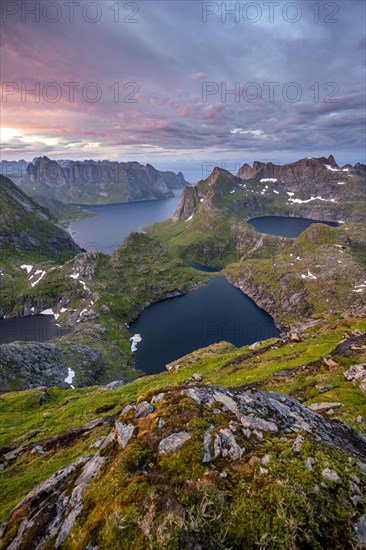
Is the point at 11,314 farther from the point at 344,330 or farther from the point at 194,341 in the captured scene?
the point at 344,330

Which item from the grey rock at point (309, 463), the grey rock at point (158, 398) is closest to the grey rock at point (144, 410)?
the grey rock at point (158, 398)

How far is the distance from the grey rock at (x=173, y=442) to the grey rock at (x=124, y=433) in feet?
7.42

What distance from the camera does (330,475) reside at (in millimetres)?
11844

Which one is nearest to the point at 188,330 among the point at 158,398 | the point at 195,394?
the point at 158,398

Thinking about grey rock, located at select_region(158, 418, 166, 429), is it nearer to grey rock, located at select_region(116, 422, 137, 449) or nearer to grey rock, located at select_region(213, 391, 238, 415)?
grey rock, located at select_region(116, 422, 137, 449)

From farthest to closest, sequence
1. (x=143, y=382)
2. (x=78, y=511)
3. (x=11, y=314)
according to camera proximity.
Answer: (x=11, y=314) < (x=143, y=382) < (x=78, y=511)

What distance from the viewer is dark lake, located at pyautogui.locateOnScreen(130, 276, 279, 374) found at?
142 meters

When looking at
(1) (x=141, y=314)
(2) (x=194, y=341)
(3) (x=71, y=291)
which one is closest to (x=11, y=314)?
(3) (x=71, y=291)

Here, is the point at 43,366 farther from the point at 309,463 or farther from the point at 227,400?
the point at 309,463

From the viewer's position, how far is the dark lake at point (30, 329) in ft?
490

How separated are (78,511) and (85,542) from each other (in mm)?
1852

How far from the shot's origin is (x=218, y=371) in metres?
50.6

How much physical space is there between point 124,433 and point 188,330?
496ft

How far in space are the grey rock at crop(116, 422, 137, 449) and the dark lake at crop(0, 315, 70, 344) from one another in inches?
5802
